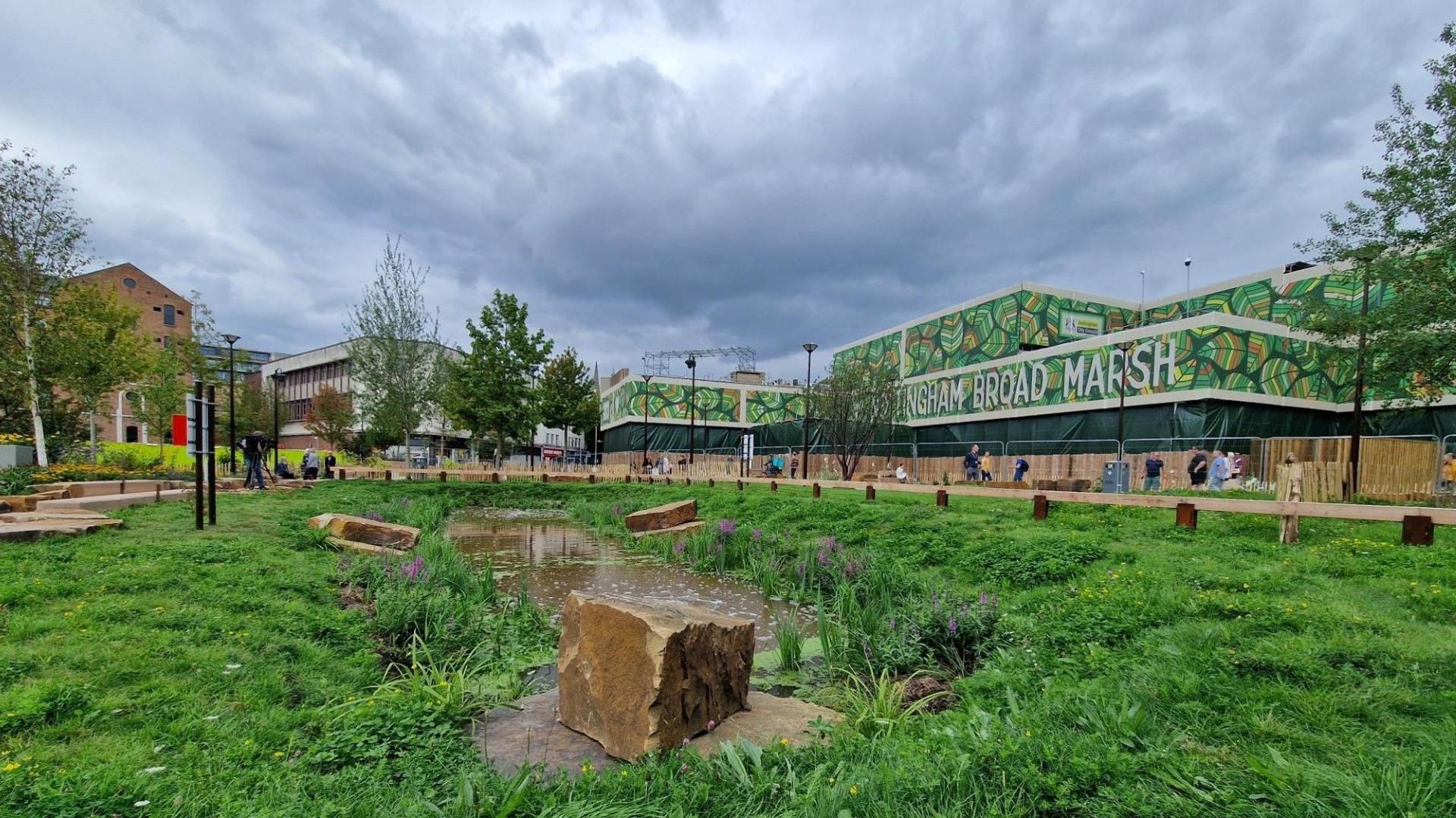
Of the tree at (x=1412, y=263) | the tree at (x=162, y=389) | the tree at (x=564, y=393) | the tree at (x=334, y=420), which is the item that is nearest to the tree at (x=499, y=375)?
the tree at (x=564, y=393)

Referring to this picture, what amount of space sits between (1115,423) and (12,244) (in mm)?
41657

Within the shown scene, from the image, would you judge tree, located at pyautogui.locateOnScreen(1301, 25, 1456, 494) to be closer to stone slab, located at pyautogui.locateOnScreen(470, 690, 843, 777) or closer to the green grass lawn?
the green grass lawn

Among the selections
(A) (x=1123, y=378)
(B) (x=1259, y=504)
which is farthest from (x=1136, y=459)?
(B) (x=1259, y=504)

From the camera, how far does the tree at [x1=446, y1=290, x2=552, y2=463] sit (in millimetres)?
31156

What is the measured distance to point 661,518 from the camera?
14633 millimetres

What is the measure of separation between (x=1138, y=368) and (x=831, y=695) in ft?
108

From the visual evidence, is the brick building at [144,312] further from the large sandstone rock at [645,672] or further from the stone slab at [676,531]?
the large sandstone rock at [645,672]

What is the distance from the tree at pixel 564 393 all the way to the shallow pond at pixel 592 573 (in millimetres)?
19850

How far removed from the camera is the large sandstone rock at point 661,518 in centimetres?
1462

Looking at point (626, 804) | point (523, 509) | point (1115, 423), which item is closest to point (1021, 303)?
point (1115, 423)

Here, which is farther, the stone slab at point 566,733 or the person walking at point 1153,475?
the person walking at point 1153,475

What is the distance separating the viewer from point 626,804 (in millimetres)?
3199

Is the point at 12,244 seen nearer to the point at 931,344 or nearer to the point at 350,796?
the point at 350,796

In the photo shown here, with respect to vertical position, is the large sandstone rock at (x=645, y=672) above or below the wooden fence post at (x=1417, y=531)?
below
